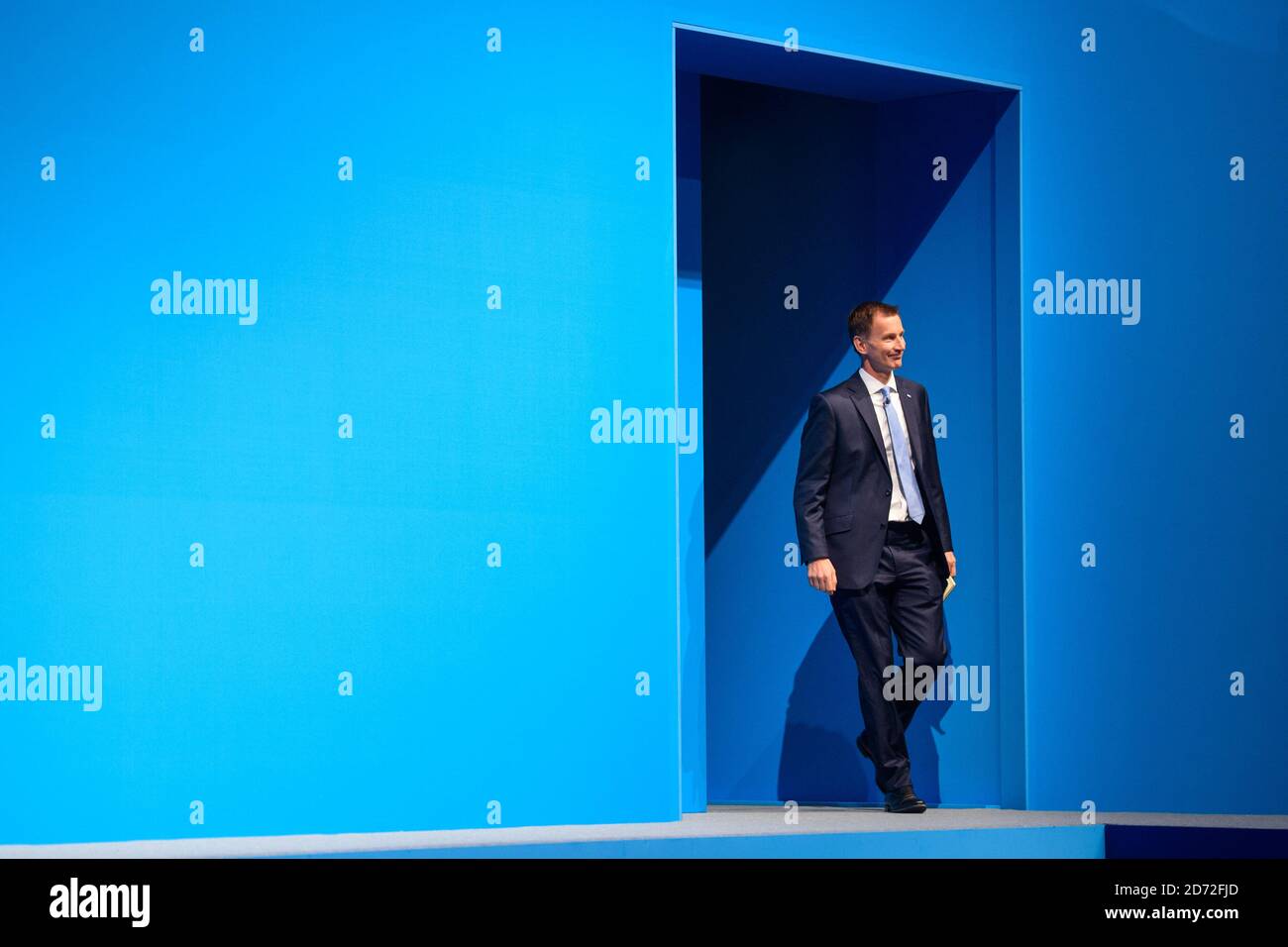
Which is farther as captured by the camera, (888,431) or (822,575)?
(888,431)

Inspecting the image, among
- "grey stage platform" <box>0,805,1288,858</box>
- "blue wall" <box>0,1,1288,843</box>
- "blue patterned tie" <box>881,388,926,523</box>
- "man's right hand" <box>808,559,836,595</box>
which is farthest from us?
"blue patterned tie" <box>881,388,926,523</box>

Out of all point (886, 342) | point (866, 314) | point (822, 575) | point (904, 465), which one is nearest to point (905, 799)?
point (822, 575)

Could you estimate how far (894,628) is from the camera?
6.02m

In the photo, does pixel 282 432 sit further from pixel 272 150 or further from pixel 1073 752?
pixel 1073 752

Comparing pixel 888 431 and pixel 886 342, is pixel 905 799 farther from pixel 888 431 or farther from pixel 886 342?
pixel 886 342

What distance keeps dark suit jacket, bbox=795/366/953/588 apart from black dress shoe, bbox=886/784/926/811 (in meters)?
0.75

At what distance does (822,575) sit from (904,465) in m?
0.50

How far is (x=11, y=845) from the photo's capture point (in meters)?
4.68

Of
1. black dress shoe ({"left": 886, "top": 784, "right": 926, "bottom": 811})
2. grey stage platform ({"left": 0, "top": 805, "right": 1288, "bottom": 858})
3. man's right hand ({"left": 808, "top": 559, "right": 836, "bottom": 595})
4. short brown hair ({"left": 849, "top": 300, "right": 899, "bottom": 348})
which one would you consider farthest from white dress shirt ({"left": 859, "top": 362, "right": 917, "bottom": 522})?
grey stage platform ({"left": 0, "top": 805, "right": 1288, "bottom": 858})

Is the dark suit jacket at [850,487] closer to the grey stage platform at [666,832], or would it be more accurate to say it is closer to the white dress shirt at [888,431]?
the white dress shirt at [888,431]

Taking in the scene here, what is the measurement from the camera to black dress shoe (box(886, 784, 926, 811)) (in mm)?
5957

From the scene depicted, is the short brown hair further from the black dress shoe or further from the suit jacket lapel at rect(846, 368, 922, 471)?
the black dress shoe
